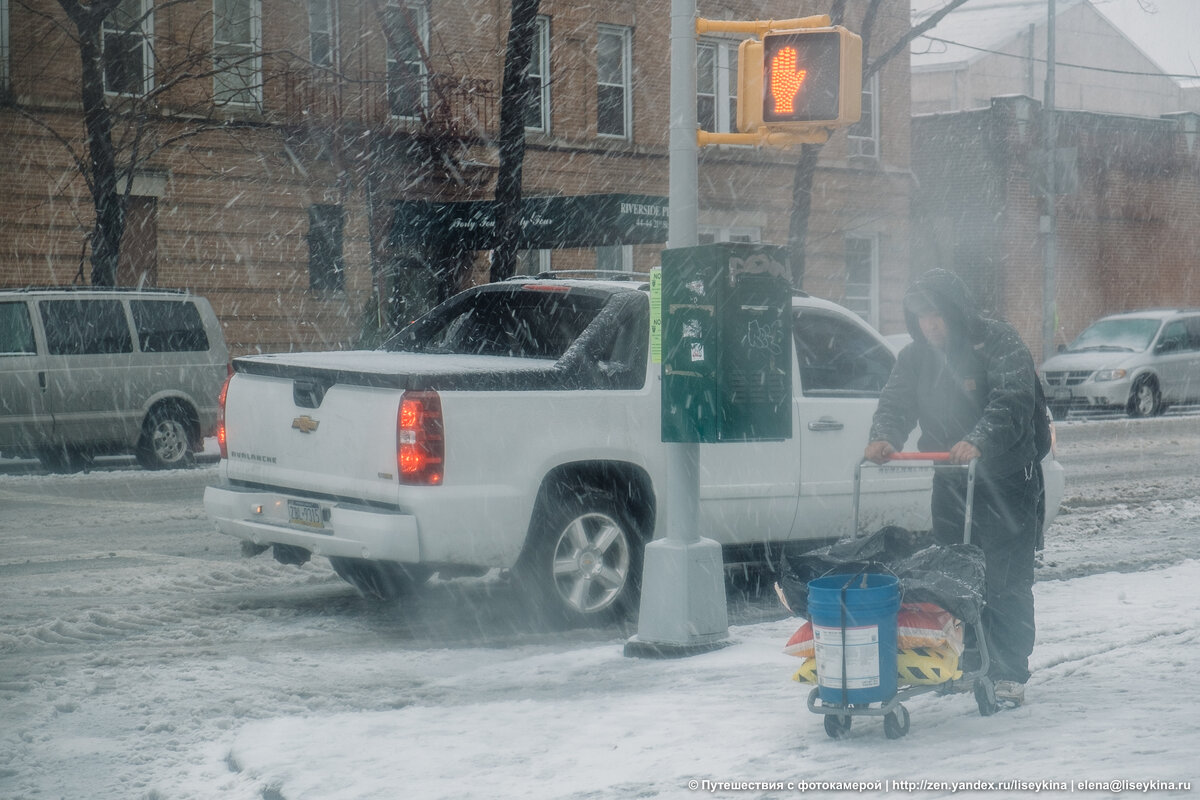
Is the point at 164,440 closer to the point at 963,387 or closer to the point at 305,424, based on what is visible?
the point at 305,424

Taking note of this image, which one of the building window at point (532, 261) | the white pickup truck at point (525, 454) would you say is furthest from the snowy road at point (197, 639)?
the building window at point (532, 261)

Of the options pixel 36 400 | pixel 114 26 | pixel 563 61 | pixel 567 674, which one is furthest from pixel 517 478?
pixel 563 61

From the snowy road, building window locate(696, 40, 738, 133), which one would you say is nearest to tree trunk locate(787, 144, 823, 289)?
building window locate(696, 40, 738, 133)

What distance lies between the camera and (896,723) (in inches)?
217

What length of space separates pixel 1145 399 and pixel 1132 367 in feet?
2.33

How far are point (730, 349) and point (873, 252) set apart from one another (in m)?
26.4

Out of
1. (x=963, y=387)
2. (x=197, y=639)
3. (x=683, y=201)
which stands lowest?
(x=197, y=639)

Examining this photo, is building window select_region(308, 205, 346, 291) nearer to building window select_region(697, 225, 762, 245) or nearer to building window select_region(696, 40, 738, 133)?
building window select_region(697, 225, 762, 245)

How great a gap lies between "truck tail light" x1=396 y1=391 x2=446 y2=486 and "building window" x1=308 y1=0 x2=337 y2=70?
1814 centimetres

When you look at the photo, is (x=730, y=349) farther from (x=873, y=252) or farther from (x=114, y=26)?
(x=873, y=252)

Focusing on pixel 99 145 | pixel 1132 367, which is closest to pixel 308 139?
pixel 99 145

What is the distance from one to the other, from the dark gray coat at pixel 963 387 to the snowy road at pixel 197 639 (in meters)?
1.89

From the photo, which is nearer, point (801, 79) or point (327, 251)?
point (801, 79)

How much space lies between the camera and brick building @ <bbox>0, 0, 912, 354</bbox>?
2195 centimetres
